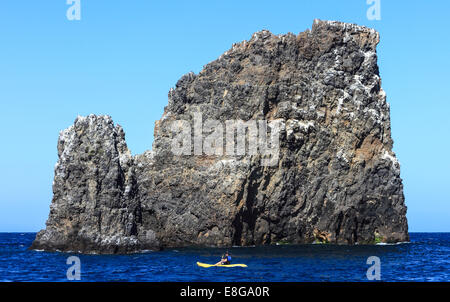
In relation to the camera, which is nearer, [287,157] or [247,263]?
[247,263]

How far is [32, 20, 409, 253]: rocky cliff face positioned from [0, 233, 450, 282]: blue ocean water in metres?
6.14

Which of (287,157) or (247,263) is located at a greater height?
(287,157)

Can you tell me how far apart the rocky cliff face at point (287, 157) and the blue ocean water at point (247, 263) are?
6.14 m

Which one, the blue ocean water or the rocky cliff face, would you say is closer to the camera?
the blue ocean water

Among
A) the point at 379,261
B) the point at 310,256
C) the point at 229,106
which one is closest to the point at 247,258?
the point at 310,256

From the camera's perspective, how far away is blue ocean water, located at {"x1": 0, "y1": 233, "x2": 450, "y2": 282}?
52.6 metres

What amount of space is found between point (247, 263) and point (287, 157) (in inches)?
974

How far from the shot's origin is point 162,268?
2286 inches

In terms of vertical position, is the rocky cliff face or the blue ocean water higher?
the rocky cliff face

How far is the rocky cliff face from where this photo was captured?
3194 inches

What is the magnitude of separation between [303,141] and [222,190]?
13261 millimetres

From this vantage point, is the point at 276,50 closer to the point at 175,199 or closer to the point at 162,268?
the point at 175,199

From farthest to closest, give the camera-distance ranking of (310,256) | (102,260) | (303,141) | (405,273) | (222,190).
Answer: (303,141) < (222,190) < (310,256) < (102,260) < (405,273)

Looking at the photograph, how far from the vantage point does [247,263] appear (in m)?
61.7
